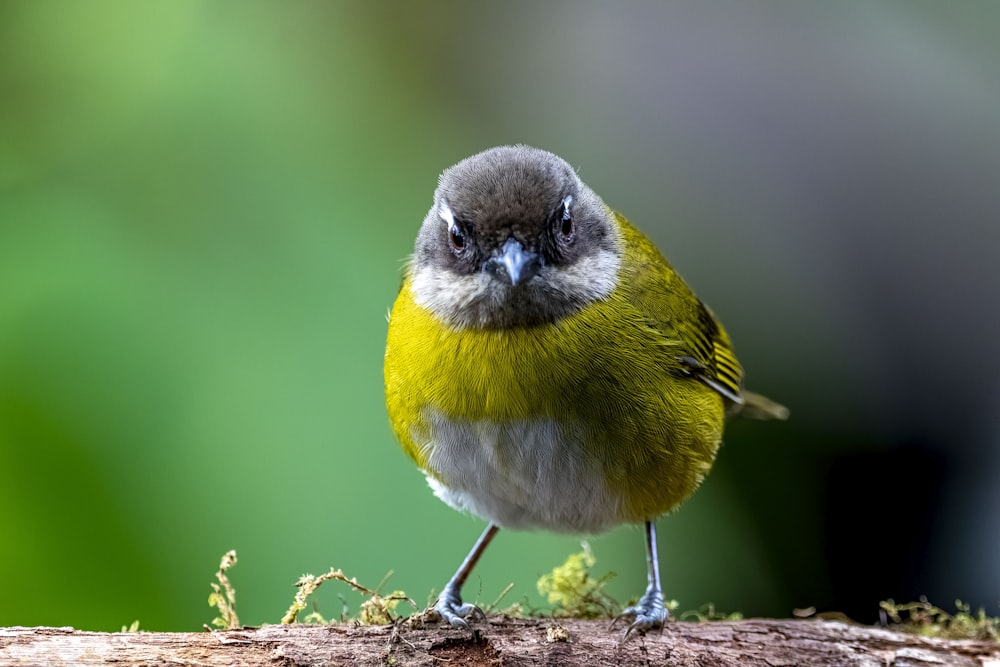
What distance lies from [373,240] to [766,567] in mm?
2754

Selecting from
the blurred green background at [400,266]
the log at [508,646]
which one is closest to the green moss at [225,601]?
the log at [508,646]

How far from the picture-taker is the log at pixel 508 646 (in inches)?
115

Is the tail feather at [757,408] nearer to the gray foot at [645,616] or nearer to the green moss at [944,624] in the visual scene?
the green moss at [944,624]

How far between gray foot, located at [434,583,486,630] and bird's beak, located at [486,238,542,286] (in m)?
1.19

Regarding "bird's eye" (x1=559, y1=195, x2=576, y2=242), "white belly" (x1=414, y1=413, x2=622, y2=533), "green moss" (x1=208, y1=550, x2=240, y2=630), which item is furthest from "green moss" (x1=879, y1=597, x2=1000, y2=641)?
"green moss" (x1=208, y1=550, x2=240, y2=630)

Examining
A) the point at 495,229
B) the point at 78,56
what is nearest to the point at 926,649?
the point at 495,229

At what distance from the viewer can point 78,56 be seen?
16.6 ft

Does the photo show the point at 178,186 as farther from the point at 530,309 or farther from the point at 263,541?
the point at 530,309

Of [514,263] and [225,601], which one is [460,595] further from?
[514,263]

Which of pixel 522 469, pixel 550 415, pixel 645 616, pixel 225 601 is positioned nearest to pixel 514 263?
pixel 550 415

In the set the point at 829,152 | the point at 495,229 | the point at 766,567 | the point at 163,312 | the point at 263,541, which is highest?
the point at 829,152

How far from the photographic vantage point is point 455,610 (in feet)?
12.1

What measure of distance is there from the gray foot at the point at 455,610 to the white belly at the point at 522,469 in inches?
14.5

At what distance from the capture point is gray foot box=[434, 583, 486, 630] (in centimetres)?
347
